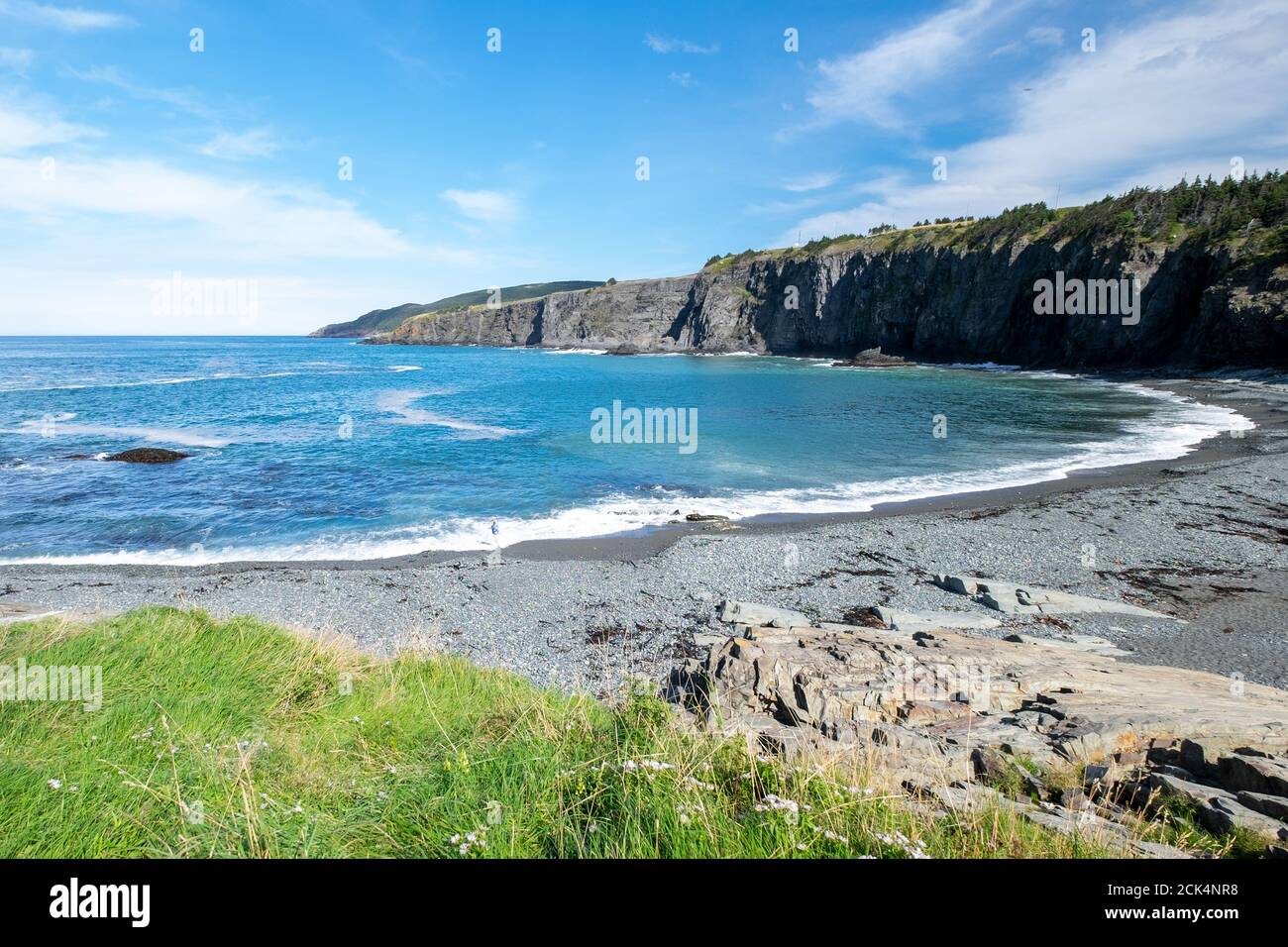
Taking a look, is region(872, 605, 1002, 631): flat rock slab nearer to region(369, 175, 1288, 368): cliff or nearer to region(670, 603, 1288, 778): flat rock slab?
region(670, 603, 1288, 778): flat rock slab

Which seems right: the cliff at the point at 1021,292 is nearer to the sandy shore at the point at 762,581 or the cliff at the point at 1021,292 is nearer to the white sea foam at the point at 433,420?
the sandy shore at the point at 762,581

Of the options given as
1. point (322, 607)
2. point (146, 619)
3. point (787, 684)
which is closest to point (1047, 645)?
point (787, 684)

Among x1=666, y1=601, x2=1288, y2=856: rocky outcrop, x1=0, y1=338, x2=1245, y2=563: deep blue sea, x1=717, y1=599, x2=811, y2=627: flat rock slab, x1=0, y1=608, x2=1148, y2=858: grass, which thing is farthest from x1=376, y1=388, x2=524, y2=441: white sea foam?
x1=0, y1=608, x2=1148, y2=858: grass

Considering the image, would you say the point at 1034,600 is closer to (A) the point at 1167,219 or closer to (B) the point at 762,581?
(B) the point at 762,581

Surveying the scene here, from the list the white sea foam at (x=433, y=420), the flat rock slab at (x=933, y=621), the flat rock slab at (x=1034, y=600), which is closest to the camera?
the flat rock slab at (x=933, y=621)

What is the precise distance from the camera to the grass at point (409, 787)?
11.8 feet

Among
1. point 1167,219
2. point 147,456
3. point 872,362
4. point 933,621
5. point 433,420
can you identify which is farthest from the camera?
point 872,362

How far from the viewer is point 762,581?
15992mm

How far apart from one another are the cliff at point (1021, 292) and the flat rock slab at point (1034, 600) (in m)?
57.0

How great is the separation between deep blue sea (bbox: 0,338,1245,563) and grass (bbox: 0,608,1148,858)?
45.7 feet

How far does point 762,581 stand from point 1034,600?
6.16 metres

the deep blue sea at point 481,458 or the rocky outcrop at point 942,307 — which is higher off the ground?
the rocky outcrop at point 942,307

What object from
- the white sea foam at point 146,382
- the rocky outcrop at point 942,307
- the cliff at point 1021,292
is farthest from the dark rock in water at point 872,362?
the white sea foam at point 146,382

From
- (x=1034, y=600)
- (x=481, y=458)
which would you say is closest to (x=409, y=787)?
(x=1034, y=600)
